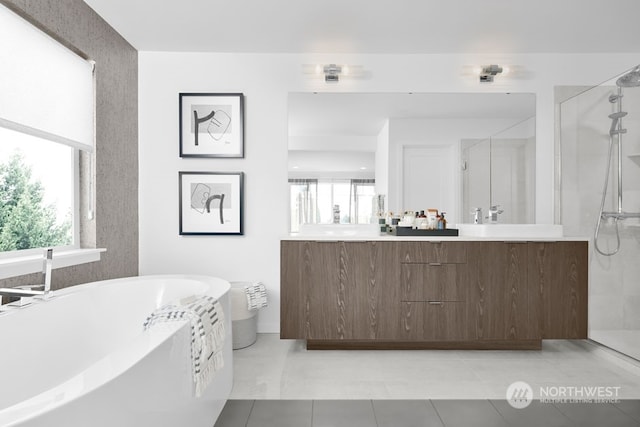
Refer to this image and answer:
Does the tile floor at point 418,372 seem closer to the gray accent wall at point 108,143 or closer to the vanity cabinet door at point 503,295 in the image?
the vanity cabinet door at point 503,295

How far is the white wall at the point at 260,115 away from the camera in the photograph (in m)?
3.36

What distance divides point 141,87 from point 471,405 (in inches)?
132

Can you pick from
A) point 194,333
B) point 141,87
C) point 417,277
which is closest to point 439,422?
point 417,277

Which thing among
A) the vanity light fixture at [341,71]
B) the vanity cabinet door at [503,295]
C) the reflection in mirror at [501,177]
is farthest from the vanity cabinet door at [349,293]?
the vanity light fixture at [341,71]

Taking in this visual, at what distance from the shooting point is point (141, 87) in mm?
3363

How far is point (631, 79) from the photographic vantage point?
2678 millimetres

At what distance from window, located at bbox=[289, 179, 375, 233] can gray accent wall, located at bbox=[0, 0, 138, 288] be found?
1324 millimetres

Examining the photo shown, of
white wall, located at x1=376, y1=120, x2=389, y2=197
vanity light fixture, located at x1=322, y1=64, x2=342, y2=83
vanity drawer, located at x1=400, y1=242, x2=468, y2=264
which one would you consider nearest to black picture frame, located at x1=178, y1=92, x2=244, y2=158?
vanity light fixture, located at x1=322, y1=64, x2=342, y2=83

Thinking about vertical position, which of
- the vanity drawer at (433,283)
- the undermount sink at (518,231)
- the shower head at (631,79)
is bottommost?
the vanity drawer at (433,283)

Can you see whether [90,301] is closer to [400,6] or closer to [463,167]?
[400,6]

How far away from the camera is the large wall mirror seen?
3.35 metres

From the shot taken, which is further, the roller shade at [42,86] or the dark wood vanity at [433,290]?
the dark wood vanity at [433,290]

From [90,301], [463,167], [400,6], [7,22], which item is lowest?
[90,301]

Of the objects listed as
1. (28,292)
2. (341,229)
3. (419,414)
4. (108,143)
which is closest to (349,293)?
(341,229)
